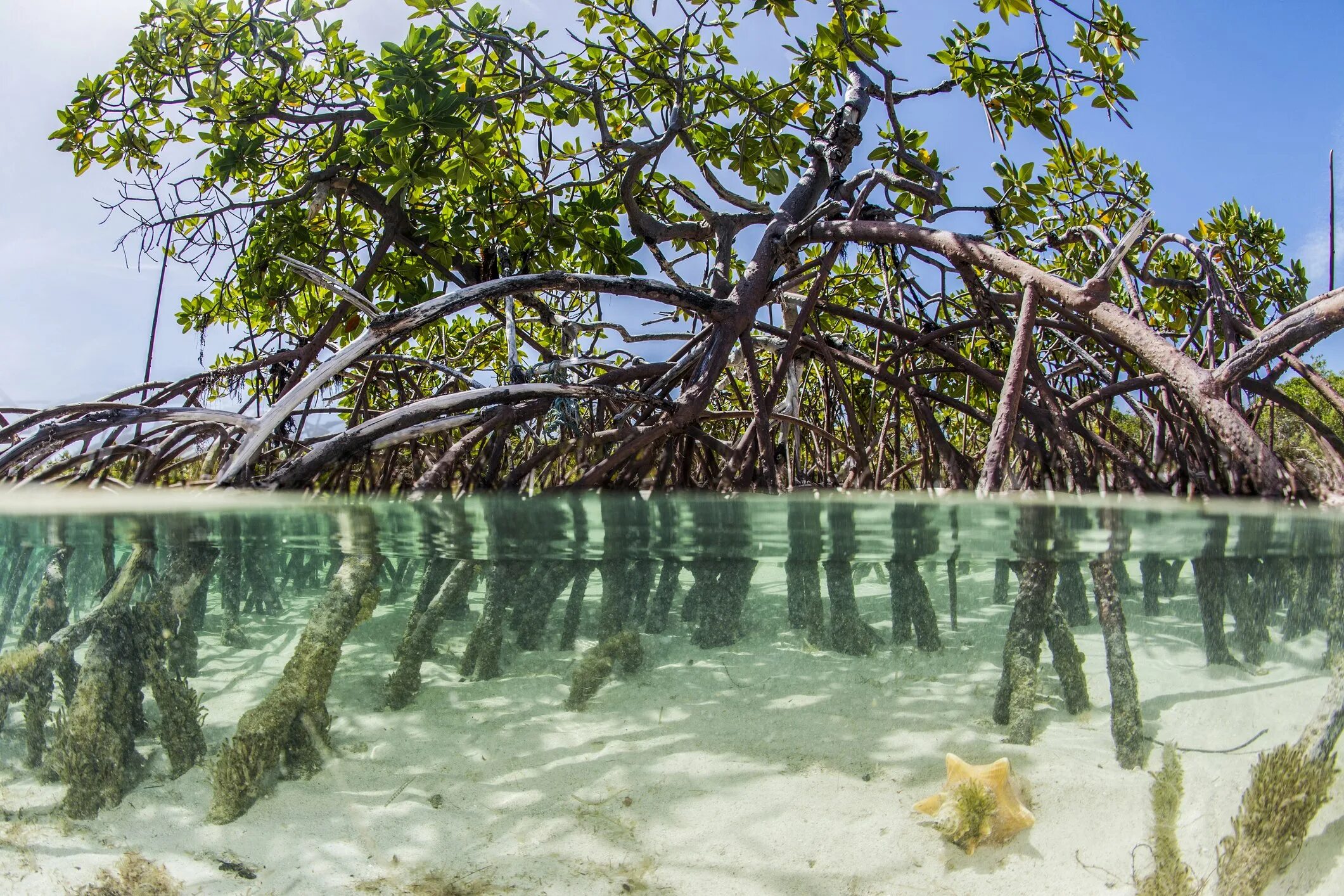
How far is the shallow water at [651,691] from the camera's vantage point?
2791 mm

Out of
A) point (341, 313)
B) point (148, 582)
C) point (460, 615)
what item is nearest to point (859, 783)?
point (460, 615)

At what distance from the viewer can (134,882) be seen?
2816 millimetres

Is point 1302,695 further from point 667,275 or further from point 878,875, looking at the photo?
point 667,275

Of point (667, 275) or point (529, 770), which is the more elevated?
point (667, 275)

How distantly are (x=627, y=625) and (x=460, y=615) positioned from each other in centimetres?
74

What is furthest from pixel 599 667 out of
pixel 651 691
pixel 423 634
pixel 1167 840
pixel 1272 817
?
pixel 1272 817

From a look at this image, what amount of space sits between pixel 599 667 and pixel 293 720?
1.13m

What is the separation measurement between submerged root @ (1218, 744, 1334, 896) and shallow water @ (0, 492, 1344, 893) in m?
0.05

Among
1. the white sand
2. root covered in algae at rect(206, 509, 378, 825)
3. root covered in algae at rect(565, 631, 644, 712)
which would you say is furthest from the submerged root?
root covered in algae at rect(206, 509, 378, 825)

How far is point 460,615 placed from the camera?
11.8 feet

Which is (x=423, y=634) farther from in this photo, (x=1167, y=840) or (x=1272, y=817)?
(x=1272, y=817)

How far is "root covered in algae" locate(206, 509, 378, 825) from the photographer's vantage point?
301 cm

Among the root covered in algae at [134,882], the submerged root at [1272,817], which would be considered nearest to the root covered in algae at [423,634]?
the root covered in algae at [134,882]

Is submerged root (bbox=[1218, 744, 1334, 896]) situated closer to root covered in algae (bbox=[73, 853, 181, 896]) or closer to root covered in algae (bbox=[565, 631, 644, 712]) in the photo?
root covered in algae (bbox=[565, 631, 644, 712])
